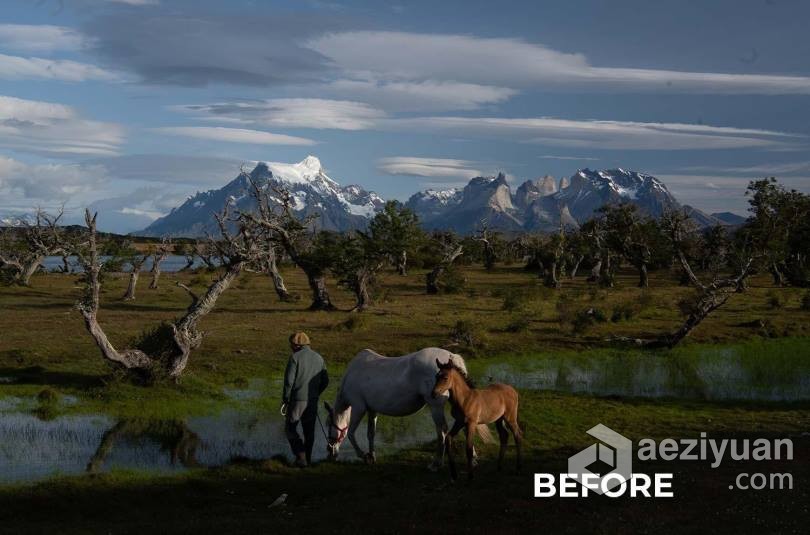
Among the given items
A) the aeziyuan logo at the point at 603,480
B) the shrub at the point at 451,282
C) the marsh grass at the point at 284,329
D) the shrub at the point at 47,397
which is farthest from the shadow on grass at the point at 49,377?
the shrub at the point at 451,282

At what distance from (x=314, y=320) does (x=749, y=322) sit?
21070 millimetres

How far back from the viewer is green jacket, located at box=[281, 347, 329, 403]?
14961mm

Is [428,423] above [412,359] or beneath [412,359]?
beneath

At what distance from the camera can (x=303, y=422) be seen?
15.2 m

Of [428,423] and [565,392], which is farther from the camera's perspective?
[565,392]

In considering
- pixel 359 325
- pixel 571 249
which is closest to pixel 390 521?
pixel 359 325

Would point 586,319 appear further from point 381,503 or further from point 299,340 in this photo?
point 381,503

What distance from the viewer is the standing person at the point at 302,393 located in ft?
48.6

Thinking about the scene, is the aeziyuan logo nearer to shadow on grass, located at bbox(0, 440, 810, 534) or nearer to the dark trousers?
shadow on grass, located at bbox(0, 440, 810, 534)

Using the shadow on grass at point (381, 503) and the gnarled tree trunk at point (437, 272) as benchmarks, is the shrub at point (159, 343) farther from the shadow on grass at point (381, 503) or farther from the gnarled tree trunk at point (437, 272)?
the gnarled tree trunk at point (437, 272)

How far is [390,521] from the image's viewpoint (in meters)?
10.4

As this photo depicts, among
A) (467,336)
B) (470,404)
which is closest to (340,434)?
(470,404)

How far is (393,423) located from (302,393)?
4.22 metres

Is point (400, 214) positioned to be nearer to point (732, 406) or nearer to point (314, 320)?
point (314, 320)
